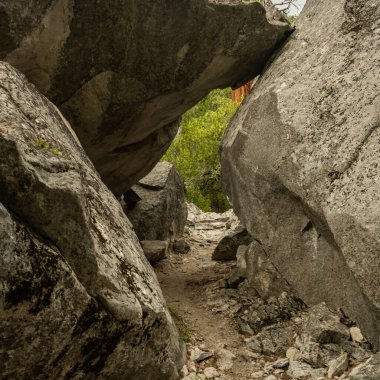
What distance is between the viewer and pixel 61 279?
4371 mm

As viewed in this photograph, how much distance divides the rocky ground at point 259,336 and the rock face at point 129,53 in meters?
3.65

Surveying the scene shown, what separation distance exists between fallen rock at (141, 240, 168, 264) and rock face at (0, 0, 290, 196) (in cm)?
267

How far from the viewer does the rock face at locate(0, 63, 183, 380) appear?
163 inches

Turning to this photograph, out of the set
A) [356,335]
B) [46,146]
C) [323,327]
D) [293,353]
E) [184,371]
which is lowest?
[184,371]

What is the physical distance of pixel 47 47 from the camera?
26.9 feet

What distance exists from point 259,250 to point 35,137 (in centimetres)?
483

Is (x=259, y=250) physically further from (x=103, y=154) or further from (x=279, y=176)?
(x=103, y=154)

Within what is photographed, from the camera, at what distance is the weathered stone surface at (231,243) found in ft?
37.4

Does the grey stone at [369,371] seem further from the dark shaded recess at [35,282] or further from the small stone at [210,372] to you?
the dark shaded recess at [35,282]

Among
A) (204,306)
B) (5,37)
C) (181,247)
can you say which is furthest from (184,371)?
(181,247)

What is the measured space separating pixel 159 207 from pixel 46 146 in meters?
8.93

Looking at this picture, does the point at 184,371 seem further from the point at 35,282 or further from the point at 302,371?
the point at 35,282

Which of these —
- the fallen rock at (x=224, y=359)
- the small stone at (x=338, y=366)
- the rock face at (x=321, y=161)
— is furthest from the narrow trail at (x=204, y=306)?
the rock face at (x=321, y=161)

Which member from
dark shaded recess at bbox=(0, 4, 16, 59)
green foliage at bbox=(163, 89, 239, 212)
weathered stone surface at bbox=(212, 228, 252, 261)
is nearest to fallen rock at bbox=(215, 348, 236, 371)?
weathered stone surface at bbox=(212, 228, 252, 261)
